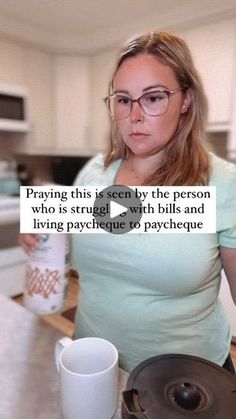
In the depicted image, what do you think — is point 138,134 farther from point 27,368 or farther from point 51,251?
point 27,368

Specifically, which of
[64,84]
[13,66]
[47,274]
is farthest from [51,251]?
[64,84]

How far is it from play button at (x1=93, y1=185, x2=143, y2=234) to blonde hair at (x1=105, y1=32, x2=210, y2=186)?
0.15ft

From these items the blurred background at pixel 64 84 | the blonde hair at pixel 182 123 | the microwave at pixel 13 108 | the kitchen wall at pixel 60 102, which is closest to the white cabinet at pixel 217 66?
the blurred background at pixel 64 84

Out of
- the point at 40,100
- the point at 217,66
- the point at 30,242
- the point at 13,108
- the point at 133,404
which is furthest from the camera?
the point at 40,100

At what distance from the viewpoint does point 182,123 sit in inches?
19.9

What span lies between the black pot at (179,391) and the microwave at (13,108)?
1600 mm

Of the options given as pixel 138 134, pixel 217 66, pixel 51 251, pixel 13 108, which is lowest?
pixel 51 251

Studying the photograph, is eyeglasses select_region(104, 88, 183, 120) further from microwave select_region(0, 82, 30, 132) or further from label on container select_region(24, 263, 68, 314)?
microwave select_region(0, 82, 30, 132)

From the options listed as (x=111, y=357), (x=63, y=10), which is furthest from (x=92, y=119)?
(x=111, y=357)

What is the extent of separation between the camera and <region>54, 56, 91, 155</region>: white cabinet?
1.88 m

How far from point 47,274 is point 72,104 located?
166 centimetres

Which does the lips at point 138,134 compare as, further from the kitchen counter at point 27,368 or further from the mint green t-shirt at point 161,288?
the kitchen counter at point 27,368

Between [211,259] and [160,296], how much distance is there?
0.10 m

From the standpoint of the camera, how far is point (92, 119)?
6.36ft
